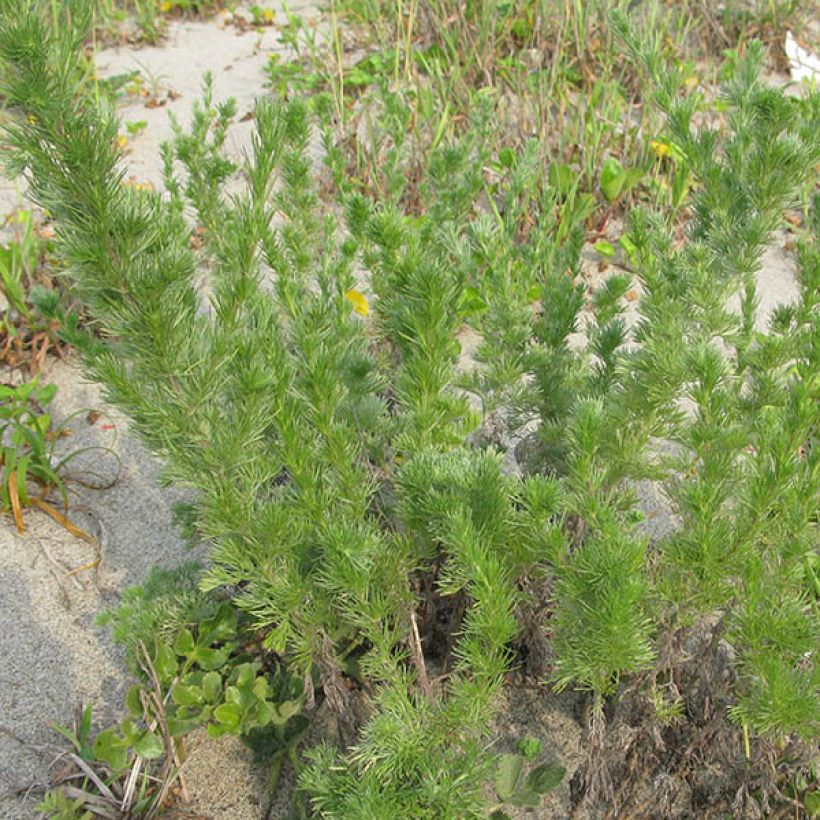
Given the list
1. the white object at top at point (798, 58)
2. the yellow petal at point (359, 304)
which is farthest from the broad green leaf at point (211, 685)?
the white object at top at point (798, 58)

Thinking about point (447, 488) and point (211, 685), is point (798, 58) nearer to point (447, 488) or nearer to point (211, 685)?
point (447, 488)

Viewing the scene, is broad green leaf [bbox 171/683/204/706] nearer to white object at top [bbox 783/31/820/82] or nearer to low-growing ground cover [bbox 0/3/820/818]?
low-growing ground cover [bbox 0/3/820/818]

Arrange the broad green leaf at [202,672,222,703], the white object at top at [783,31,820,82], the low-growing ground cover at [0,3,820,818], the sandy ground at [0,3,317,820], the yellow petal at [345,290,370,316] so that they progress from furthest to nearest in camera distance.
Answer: the white object at top at [783,31,820,82] → the yellow petal at [345,290,370,316] → the sandy ground at [0,3,317,820] → the broad green leaf at [202,672,222,703] → the low-growing ground cover at [0,3,820,818]

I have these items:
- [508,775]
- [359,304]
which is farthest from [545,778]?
[359,304]

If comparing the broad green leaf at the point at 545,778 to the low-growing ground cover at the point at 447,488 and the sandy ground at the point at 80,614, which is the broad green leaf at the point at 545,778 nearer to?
the low-growing ground cover at the point at 447,488

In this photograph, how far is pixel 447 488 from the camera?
132cm

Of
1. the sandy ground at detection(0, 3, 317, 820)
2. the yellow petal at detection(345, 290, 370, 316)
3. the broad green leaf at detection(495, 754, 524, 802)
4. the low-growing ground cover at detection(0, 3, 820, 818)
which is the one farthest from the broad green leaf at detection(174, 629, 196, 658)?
the yellow petal at detection(345, 290, 370, 316)

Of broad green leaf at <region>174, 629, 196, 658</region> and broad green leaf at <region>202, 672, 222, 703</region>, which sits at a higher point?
broad green leaf at <region>174, 629, 196, 658</region>

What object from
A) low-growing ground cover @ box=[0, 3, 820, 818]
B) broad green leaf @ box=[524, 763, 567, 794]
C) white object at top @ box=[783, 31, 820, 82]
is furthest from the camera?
white object at top @ box=[783, 31, 820, 82]

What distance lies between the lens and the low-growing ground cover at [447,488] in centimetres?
126

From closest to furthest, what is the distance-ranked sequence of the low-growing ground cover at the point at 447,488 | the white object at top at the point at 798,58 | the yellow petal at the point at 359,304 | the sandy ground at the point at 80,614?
the low-growing ground cover at the point at 447,488 → the sandy ground at the point at 80,614 → the yellow petal at the point at 359,304 → the white object at top at the point at 798,58

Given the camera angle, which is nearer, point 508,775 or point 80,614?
point 508,775

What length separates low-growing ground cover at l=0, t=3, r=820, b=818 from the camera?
1.26 m

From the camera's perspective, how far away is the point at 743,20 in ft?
14.6
